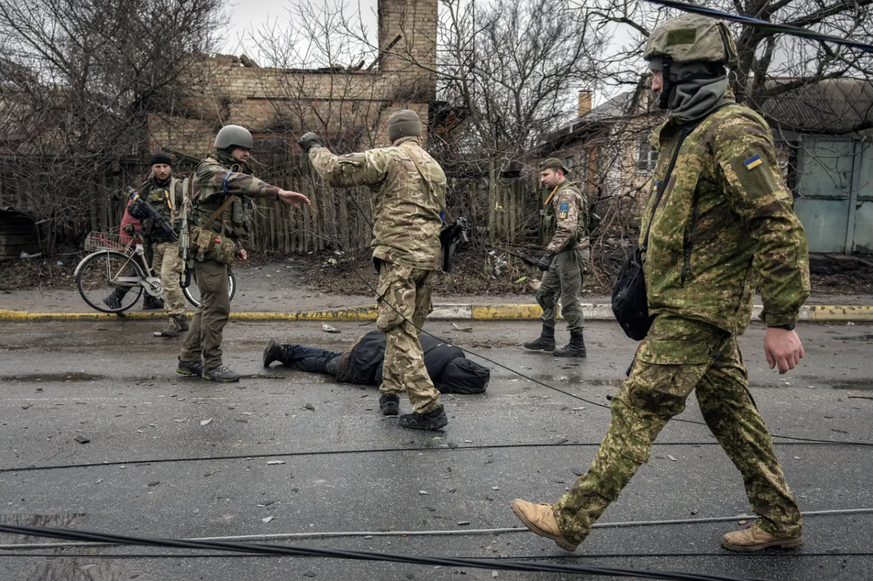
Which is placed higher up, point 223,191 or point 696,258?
point 223,191

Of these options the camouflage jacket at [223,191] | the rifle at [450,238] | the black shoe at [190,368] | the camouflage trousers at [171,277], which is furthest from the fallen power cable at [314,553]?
the camouflage trousers at [171,277]

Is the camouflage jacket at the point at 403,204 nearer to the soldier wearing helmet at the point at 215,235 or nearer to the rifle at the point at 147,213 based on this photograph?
the soldier wearing helmet at the point at 215,235

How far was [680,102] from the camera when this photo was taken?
8.92 feet

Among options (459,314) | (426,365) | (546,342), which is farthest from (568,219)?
(459,314)

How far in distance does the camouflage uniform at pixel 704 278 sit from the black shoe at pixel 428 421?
1719 mm

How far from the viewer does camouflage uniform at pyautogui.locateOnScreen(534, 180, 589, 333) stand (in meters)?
6.92

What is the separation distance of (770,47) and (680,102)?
1161 centimetres

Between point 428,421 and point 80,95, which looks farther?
point 80,95

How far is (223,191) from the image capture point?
536 centimetres

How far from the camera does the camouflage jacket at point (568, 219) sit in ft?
22.6

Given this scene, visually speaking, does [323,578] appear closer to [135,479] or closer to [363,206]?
[135,479]

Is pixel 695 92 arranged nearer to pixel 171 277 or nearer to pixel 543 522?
pixel 543 522

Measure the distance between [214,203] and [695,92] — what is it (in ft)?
13.5

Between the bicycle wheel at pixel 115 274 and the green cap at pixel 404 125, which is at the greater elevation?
the green cap at pixel 404 125
